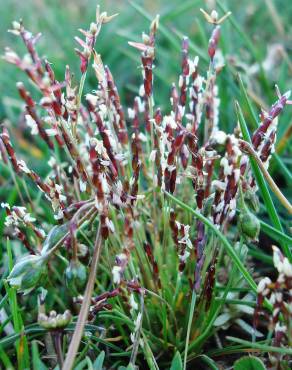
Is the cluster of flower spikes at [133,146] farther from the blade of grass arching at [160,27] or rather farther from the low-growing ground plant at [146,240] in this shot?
the blade of grass arching at [160,27]

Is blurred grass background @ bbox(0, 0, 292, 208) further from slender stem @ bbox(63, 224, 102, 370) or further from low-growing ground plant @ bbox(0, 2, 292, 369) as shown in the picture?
slender stem @ bbox(63, 224, 102, 370)

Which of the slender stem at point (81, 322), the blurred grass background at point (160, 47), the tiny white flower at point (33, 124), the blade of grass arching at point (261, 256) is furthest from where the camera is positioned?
the blurred grass background at point (160, 47)

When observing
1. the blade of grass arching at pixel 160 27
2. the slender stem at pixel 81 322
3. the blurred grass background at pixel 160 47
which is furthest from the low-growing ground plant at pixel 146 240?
the blurred grass background at pixel 160 47

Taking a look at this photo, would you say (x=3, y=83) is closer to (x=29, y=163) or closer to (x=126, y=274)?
(x=29, y=163)

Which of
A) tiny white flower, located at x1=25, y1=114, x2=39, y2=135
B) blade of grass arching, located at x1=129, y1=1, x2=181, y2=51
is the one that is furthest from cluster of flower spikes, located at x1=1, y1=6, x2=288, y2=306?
blade of grass arching, located at x1=129, y1=1, x2=181, y2=51

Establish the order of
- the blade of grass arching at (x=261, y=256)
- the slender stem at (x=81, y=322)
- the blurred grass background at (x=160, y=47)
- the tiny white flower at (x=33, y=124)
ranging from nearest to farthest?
the slender stem at (x=81, y=322)
the tiny white flower at (x=33, y=124)
the blade of grass arching at (x=261, y=256)
the blurred grass background at (x=160, y=47)

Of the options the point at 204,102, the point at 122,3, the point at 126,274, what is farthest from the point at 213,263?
the point at 122,3

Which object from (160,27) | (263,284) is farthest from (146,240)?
(160,27)
